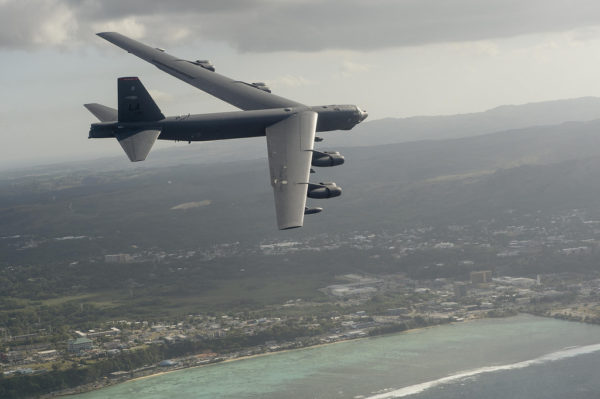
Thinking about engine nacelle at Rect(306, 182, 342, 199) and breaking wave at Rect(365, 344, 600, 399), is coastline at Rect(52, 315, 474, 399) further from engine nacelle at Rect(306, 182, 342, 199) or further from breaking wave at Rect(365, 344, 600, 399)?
engine nacelle at Rect(306, 182, 342, 199)

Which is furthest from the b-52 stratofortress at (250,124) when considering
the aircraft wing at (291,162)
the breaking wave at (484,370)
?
the breaking wave at (484,370)

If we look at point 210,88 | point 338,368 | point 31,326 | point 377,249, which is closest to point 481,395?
point 338,368

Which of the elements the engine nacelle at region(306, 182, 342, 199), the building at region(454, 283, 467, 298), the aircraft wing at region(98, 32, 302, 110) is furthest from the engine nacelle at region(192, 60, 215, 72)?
the building at region(454, 283, 467, 298)

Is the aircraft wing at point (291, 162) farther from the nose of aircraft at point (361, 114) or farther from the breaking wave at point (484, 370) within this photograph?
the breaking wave at point (484, 370)

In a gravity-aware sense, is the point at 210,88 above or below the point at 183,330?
above

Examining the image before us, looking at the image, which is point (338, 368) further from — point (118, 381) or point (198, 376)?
point (118, 381)
